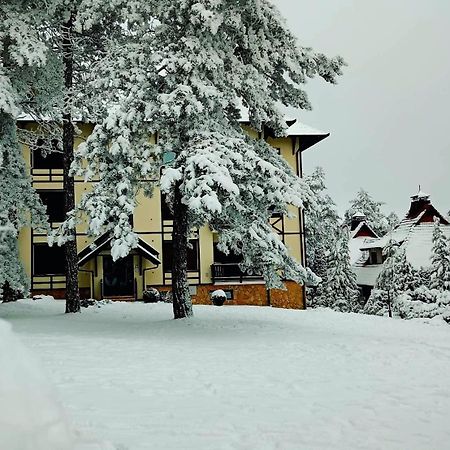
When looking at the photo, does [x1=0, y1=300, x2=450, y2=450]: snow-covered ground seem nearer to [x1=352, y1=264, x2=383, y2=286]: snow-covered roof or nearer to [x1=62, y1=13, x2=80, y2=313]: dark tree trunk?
[x1=62, y1=13, x2=80, y2=313]: dark tree trunk

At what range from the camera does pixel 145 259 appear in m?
28.2

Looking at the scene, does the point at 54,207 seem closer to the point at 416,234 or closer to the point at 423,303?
the point at 423,303

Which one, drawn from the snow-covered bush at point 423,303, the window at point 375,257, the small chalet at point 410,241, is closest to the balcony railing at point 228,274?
the snow-covered bush at point 423,303

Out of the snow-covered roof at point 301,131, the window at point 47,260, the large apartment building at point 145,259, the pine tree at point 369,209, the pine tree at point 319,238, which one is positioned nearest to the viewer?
the large apartment building at point 145,259

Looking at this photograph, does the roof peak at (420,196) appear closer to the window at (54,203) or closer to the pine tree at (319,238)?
the pine tree at (319,238)

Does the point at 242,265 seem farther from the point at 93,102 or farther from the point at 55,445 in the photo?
the point at 55,445

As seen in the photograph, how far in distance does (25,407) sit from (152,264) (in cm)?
2578

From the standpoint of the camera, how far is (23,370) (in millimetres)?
3012

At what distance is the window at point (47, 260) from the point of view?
27.7 metres

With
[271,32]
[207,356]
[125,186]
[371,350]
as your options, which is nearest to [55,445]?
[207,356]

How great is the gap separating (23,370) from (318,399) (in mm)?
4241

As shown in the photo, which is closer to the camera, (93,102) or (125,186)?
(125,186)

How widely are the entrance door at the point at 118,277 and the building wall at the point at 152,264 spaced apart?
1.35ft

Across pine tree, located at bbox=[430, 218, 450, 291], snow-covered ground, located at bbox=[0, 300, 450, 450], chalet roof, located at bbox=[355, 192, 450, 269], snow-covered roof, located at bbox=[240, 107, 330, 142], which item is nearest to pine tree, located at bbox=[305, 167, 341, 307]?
chalet roof, located at bbox=[355, 192, 450, 269]
